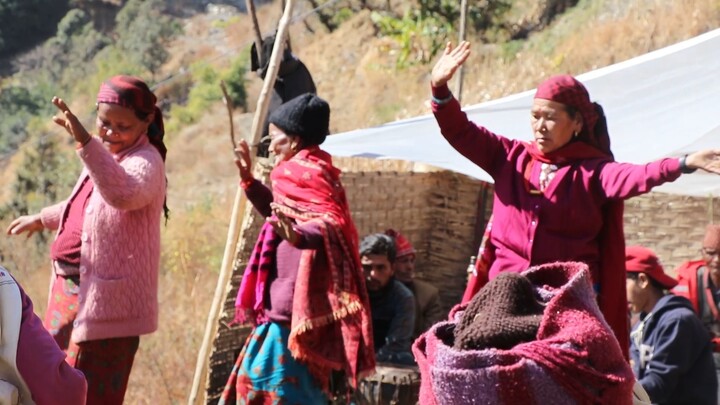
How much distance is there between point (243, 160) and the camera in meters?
5.34

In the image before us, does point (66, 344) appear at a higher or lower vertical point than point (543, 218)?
lower

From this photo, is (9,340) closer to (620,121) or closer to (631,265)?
(631,265)

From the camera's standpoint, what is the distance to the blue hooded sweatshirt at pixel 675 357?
5109 millimetres

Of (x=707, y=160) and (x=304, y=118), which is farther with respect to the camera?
(x=304, y=118)

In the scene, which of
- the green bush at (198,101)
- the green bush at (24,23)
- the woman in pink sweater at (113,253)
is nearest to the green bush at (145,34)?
the green bush at (24,23)

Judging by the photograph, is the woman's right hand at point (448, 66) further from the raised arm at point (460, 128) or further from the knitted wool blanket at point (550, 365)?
the knitted wool blanket at point (550, 365)

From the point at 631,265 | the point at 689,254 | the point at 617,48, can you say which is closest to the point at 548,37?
the point at 617,48

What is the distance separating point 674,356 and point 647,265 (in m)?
0.58

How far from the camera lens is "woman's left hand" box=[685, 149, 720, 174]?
3.86 metres

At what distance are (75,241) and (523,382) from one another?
9.76 feet

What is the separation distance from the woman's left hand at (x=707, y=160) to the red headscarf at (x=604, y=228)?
50cm

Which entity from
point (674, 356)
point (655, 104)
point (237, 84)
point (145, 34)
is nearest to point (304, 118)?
point (674, 356)

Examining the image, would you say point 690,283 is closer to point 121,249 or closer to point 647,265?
point 647,265

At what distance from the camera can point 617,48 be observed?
59.3 feet
